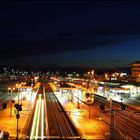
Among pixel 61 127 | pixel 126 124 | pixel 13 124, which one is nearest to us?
pixel 61 127

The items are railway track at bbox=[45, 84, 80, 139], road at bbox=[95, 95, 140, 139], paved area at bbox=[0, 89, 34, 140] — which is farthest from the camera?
paved area at bbox=[0, 89, 34, 140]

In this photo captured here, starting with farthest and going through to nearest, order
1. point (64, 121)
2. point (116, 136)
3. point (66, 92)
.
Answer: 1. point (66, 92)
2. point (64, 121)
3. point (116, 136)

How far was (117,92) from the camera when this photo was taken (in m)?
122

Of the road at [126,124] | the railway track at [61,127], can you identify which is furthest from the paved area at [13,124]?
the road at [126,124]

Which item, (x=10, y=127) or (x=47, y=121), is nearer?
(x=10, y=127)

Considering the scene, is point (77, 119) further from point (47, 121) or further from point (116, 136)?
point (116, 136)

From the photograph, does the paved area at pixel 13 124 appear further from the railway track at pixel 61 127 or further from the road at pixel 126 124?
the road at pixel 126 124

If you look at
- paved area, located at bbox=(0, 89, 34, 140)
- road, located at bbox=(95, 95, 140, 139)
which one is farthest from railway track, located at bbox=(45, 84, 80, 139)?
road, located at bbox=(95, 95, 140, 139)

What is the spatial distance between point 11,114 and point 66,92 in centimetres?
6544

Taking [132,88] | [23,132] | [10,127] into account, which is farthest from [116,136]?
[132,88]

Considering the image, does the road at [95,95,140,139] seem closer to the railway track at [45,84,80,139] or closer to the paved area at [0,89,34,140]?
the railway track at [45,84,80,139]

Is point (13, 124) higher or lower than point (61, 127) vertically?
higher

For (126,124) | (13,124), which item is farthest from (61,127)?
(126,124)

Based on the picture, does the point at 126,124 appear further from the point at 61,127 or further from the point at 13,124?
the point at 13,124
